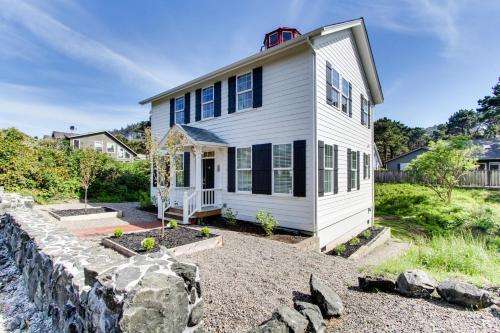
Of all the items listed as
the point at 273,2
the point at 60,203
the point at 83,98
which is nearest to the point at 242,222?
the point at 273,2

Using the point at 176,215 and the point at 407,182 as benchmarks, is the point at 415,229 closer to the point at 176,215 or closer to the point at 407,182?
the point at 407,182

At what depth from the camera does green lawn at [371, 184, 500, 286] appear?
4.79 metres

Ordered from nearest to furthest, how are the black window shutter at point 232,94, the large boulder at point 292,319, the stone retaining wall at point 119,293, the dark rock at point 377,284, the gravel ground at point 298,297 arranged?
1. the stone retaining wall at point 119,293
2. the large boulder at point 292,319
3. the gravel ground at point 298,297
4. the dark rock at point 377,284
5. the black window shutter at point 232,94

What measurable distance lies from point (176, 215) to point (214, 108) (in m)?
4.81

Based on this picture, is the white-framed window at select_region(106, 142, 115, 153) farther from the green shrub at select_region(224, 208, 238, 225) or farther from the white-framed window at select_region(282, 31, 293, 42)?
the white-framed window at select_region(282, 31, 293, 42)

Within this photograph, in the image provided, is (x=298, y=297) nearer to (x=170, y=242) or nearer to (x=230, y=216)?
(x=170, y=242)

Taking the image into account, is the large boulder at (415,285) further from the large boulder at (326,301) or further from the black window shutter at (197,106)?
the black window shutter at (197,106)

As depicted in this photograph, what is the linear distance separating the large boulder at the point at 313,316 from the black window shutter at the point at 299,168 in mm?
4830

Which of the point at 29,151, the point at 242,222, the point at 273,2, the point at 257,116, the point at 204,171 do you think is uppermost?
the point at 273,2

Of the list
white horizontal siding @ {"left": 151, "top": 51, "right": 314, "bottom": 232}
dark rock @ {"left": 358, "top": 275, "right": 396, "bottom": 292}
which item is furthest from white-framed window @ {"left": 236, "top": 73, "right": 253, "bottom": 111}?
dark rock @ {"left": 358, "top": 275, "right": 396, "bottom": 292}

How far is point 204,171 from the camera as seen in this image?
11.2 m

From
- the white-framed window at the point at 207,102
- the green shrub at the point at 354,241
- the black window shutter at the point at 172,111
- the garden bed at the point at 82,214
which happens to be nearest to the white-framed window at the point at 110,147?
the black window shutter at the point at 172,111

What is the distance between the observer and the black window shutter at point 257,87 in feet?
29.5

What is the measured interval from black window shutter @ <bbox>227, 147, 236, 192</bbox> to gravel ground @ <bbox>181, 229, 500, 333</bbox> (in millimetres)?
4224
